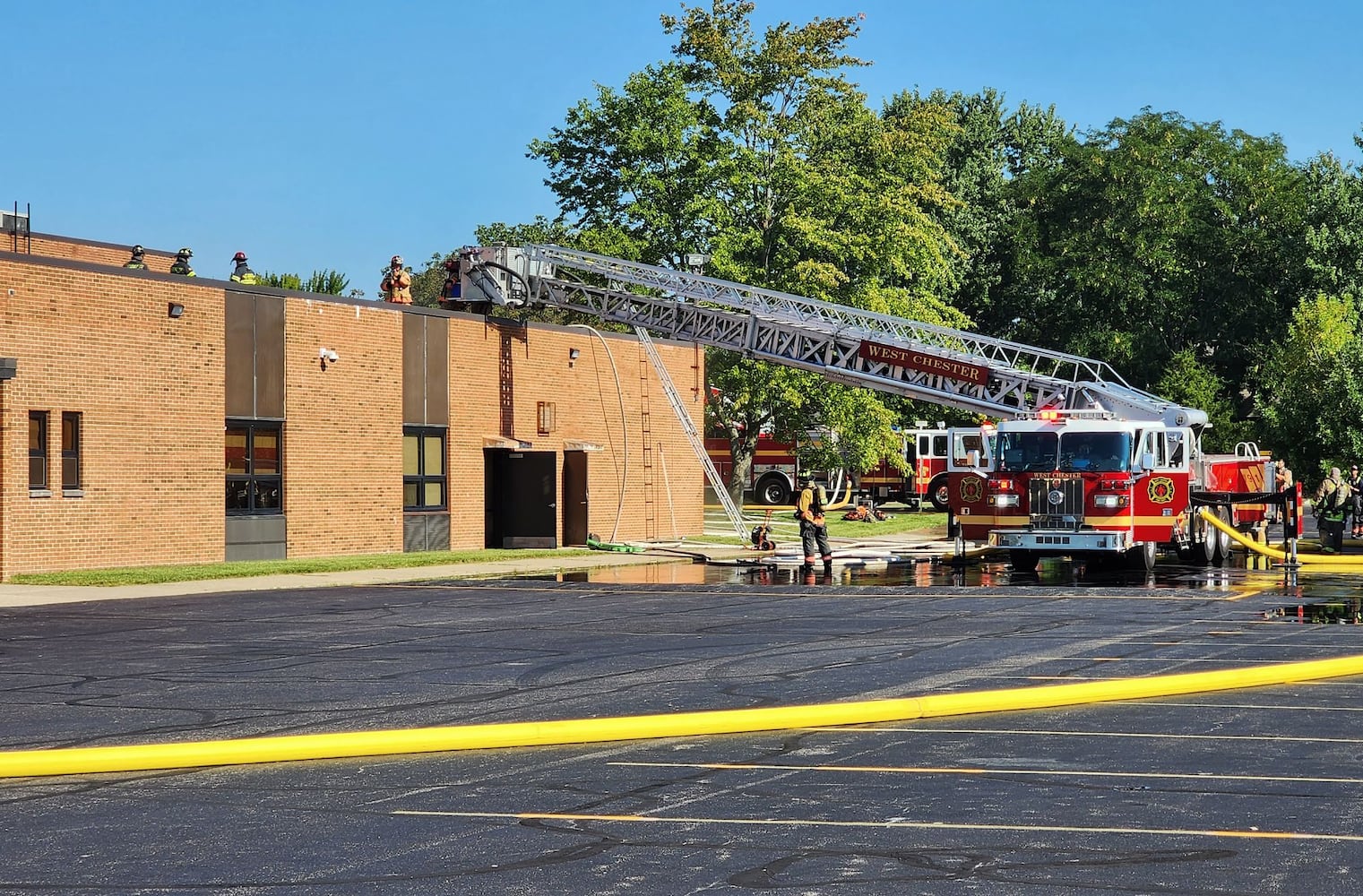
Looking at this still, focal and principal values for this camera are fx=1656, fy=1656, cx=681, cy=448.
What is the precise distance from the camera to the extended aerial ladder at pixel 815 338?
31141 millimetres

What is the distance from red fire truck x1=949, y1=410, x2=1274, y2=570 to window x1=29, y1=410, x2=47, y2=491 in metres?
14.9

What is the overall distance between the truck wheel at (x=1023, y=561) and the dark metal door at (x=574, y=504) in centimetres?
1096

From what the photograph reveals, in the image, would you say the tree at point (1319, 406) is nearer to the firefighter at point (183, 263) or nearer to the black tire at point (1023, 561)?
the black tire at point (1023, 561)

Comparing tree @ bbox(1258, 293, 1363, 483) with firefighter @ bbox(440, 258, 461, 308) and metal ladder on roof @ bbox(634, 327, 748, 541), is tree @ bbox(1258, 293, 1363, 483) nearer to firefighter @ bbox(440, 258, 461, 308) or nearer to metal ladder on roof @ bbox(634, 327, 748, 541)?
metal ladder on roof @ bbox(634, 327, 748, 541)

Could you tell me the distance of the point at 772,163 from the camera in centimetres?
5338

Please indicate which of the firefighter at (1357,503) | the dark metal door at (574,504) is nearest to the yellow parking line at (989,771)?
the dark metal door at (574,504)

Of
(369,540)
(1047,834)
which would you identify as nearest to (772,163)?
(369,540)

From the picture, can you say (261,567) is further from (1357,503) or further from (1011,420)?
(1357,503)

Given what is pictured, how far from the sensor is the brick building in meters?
26.0

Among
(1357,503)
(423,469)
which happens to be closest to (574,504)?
(423,469)

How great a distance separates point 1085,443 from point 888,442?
25157 mm

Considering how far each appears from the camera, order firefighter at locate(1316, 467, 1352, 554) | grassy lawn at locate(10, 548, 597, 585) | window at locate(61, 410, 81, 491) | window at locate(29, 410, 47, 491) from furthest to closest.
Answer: firefighter at locate(1316, 467, 1352, 554) < window at locate(61, 410, 81, 491) < window at locate(29, 410, 47, 491) < grassy lawn at locate(10, 548, 597, 585)

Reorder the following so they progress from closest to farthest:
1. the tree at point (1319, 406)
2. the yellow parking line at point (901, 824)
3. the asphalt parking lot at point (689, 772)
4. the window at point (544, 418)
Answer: the asphalt parking lot at point (689, 772), the yellow parking line at point (901, 824), the window at point (544, 418), the tree at point (1319, 406)

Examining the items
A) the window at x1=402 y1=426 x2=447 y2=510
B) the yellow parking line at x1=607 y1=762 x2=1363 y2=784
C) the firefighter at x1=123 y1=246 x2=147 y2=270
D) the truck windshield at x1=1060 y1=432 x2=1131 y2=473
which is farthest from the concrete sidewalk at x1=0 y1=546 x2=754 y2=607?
the yellow parking line at x1=607 y1=762 x2=1363 y2=784
